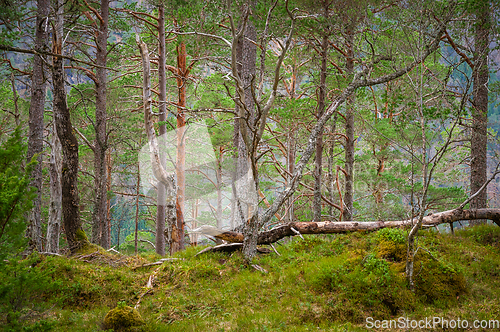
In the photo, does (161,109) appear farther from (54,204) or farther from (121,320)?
(121,320)

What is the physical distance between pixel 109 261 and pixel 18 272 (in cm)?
342


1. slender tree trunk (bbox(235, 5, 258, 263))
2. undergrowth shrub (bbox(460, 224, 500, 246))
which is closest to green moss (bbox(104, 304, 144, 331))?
slender tree trunk (bbox(235, 5, 258, 263))

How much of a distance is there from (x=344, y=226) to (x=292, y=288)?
225 centimetres

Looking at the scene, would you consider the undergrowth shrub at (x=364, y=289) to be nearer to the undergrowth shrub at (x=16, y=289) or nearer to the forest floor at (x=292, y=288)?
the forest floor at (x=292, y=288)

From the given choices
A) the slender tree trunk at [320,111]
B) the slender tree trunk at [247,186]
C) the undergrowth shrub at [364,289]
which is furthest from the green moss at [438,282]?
the slender tree trunk at [320,111]

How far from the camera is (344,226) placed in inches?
272

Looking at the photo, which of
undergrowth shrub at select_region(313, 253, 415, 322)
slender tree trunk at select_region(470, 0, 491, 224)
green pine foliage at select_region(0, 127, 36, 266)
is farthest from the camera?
slender tree trunk at select_region(470, 0, 491, 224)

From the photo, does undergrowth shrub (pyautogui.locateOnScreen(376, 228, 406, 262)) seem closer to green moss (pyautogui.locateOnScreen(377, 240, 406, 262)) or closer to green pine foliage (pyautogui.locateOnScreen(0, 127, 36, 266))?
green moss (pyautogui.locateOnScreen(377, 240, 406, 262))

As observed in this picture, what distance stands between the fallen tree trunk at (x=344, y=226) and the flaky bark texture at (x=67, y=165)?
9.22ft

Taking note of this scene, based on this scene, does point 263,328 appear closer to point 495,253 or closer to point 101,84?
point 495,253

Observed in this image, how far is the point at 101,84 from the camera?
9805 mm

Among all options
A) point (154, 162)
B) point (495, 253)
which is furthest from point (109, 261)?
point (495, 253)

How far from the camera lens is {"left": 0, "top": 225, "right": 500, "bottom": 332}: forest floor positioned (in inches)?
175

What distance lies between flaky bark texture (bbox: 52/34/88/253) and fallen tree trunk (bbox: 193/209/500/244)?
2.81 m
